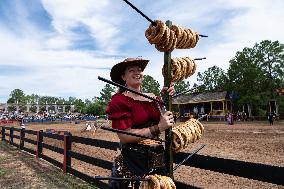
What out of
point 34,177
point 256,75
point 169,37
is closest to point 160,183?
point 169,37

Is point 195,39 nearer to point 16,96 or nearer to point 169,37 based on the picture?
point 169,37

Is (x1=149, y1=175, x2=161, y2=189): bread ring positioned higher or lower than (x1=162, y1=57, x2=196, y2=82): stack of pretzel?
lower

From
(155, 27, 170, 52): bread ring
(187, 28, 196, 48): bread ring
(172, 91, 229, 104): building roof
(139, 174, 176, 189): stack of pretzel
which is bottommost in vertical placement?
(139, 174, 176, 189): stack of pretzel

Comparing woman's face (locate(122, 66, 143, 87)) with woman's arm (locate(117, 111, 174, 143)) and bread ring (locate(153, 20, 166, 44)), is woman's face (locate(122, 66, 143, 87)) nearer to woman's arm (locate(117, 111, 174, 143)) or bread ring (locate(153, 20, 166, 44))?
woman's arm (locate(117, 111, 174, 143))

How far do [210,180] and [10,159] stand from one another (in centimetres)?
789

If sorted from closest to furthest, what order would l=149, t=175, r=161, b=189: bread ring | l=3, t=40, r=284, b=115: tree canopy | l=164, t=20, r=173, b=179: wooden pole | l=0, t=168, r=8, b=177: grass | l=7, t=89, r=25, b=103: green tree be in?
1. l=149, t=175, r=161, b=189: bread ring
2. l=164, t=20, r=173, b=179: wooden pole
3. l=0, t=168, r=8, b=177: grass
4. l=3, t=40, r=284, b=115: tree canopy
5. l=7, t=89, r=25, b=103: green tree

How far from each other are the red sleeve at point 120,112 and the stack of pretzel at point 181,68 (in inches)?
16.4

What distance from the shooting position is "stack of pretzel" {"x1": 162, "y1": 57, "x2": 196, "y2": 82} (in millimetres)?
2369

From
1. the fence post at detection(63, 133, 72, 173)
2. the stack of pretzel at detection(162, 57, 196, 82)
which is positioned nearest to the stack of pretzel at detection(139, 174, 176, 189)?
the stack of pretzel at detection(162, 57, 196, 82)

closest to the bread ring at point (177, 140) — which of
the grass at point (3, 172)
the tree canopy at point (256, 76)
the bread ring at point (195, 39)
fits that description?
the bread ring at point (195, 39)

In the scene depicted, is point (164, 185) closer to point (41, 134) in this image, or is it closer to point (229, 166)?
point (229, 166)

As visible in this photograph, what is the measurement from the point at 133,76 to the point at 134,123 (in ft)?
1.43

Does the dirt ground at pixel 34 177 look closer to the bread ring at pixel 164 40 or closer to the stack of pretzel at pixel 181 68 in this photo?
the stack of pretzel at pixel 181 68

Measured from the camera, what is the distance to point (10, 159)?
12156 mm
